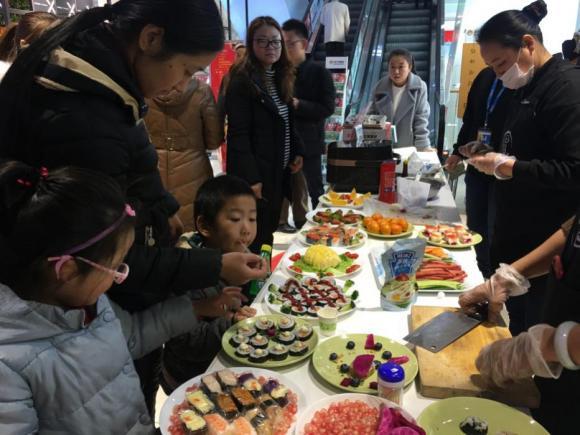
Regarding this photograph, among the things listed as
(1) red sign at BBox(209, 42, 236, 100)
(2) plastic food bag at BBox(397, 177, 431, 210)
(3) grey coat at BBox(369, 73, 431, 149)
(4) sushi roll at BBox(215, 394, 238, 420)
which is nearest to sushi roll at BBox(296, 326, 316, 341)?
(4) sushi roll at BBox(215, 394, 238, 420)

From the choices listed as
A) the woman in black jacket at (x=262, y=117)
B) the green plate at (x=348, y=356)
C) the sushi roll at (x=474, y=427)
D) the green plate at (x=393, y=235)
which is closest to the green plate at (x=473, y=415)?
the sushi roll at (x=474, y=427)

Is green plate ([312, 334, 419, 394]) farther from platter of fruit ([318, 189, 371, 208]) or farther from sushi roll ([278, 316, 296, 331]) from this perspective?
platter of fruit ([318, 189, 371, 208])

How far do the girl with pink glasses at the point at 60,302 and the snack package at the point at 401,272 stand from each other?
0.91m

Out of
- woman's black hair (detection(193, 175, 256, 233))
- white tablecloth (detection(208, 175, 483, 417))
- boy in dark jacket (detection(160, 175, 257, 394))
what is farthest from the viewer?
woman's black hair (detection(193, 175, 256, 233))

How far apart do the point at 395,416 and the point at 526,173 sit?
136 cm

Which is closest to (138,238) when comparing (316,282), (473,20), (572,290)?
(316,282)

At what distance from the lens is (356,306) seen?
1.70 meters

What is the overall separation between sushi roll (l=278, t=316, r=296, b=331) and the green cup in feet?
0.31

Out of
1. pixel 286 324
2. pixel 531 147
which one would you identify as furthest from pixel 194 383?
pixel 531 147

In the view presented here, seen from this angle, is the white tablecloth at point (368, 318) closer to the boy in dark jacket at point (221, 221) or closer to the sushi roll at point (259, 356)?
the sushi roll at point (259, 356)

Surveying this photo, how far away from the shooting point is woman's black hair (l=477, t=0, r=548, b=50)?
2.04 m

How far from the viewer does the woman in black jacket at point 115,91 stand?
41.2 inches

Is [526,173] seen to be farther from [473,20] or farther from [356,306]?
[473,20]

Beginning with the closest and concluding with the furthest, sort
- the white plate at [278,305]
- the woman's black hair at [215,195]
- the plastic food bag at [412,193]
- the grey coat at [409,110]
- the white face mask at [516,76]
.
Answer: the white plate at [278,305] → the woman's black hair at [215,195] → the white face mask at [516,76] → the plastic food bag at [412,193] → the grey coat at [409,110]
